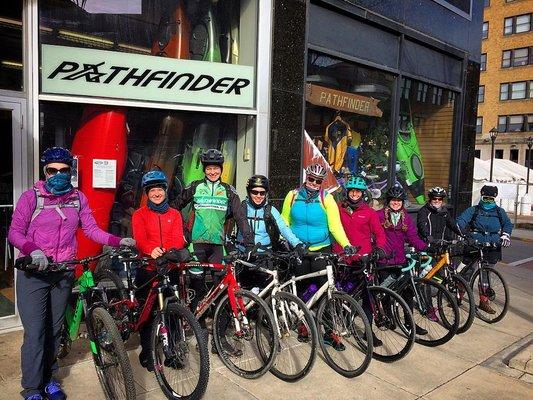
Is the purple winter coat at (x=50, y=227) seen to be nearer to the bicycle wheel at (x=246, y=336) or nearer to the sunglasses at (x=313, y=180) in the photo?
the bicycle wheel at (x=246, y=336)

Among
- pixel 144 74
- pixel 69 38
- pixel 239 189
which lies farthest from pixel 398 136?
pixel 69 38

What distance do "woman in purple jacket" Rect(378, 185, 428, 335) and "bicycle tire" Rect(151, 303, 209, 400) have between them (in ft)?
8.59

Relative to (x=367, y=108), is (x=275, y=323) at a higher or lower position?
lower

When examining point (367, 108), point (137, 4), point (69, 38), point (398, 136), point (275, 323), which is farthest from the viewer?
point (398, 136)

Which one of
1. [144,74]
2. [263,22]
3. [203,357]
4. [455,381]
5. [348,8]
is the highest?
[348,8]

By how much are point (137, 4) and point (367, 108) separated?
13.3ft

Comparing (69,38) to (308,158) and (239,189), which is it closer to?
(239,189)

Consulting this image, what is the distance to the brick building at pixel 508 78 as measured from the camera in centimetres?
4206

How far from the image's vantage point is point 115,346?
3.07 m

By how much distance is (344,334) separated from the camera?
165 inches

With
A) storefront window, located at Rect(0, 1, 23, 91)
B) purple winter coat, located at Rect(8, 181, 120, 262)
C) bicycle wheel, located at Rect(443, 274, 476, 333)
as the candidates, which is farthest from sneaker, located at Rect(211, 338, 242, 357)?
storefront window, located at Rect(0, 1, 23, 91)

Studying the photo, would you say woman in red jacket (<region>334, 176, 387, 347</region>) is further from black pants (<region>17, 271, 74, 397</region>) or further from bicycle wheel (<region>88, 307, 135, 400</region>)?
black pants (<region>17, 271, 74, 397</region>)

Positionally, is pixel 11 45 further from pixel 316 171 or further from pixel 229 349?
pixel 229 349

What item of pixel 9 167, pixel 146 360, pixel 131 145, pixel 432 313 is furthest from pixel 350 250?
pixel 9 167
